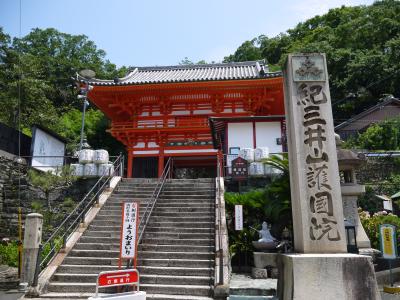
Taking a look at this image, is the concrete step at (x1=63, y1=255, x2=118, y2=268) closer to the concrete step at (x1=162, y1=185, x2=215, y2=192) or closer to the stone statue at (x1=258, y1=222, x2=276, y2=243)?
the stone statue at (x1=258, y1=222, x2=276, y2=243)

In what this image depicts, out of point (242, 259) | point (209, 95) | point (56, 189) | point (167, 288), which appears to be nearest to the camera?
point (167, 288)

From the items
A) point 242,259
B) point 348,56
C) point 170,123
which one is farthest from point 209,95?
point 348,56

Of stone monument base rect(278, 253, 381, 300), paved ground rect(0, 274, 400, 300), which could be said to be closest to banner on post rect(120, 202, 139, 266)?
paved ground rect(0, 274, 400, 300)

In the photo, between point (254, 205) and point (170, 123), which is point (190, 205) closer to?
point (254, 205)

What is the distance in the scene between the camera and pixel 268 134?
16.1 m

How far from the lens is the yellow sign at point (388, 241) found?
7941mm

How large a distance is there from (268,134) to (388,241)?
8600 mm

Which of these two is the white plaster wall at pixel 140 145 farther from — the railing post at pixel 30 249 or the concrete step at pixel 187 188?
the railing post at pixel 30 249

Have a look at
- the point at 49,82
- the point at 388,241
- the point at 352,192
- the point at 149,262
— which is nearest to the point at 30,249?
the point at 149,262

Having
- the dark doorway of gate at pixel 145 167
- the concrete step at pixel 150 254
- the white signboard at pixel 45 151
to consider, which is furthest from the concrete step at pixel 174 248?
the dark doorway of gate at pixel 145 167

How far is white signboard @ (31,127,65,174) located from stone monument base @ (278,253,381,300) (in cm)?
1233

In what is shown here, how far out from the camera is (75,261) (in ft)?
27.9

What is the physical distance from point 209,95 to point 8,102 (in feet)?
47.7

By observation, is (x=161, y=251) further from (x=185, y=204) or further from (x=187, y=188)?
(x=187, y=188)
